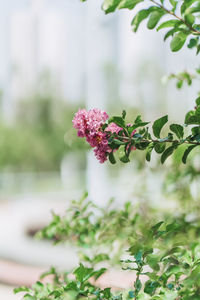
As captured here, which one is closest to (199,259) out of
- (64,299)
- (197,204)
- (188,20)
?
(64,299)

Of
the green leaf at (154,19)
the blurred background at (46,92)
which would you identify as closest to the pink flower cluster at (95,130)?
the green leaf at (154,19)

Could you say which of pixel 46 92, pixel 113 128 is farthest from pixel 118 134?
pixel 46 92

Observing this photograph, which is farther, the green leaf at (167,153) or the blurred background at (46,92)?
the blurred background at (46,92)

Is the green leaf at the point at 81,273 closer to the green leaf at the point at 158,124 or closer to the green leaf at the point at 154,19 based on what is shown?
the green leaf at the point at 158,124

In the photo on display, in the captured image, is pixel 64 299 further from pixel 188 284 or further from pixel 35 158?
pixel 35 158

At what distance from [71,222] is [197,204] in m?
0.68

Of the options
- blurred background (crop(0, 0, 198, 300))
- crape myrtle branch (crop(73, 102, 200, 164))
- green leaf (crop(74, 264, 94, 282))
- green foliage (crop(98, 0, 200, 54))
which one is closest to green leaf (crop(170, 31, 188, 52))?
green foliage (crop(98, 0, 200, 54))

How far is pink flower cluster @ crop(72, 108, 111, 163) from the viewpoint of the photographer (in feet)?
2.12

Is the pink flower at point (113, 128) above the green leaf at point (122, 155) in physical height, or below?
above

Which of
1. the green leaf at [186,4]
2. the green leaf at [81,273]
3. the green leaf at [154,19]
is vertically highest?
the green leaf at [186,4]

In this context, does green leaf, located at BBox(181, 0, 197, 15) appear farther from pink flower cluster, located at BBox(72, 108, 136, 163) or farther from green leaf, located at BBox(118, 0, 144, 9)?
pink flower cluster, located at BBox(72, 108, 136, 163)

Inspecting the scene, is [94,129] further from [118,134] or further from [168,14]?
[168,14]

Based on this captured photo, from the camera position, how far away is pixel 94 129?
650 millimetres

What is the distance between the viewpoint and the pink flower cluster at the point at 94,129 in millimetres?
646
